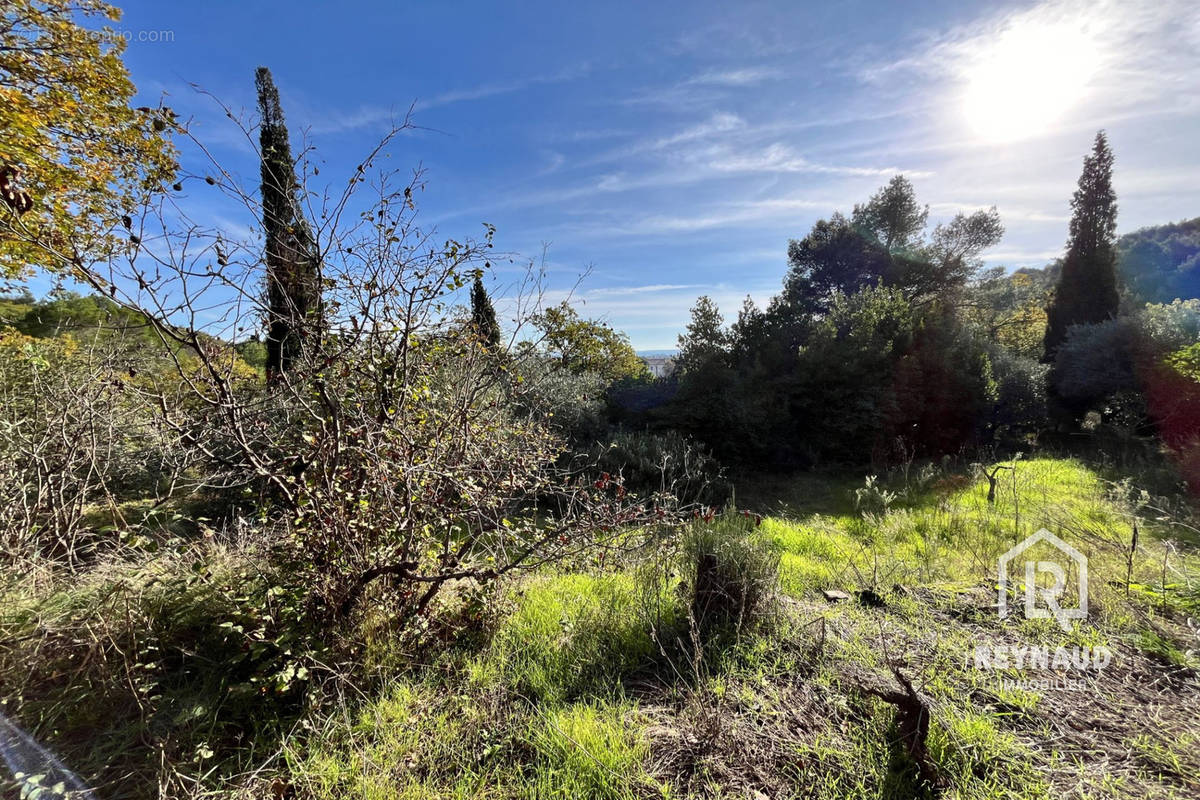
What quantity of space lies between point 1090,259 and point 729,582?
73.0 feet

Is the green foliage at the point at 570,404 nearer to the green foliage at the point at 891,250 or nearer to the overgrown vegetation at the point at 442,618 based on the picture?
the overgrown vegetation at the point at 442,618

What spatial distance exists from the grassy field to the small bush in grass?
33 mm

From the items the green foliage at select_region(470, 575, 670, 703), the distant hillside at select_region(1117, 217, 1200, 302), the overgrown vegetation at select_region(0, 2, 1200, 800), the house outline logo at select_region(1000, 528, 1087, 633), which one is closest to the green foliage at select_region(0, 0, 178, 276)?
the overgrown vegetation at select_region(0, 2, 1200, 800)

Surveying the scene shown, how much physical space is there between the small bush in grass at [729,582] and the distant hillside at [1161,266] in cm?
2437

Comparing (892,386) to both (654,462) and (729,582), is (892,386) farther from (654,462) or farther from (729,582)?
(729,582)

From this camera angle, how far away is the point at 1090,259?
621 inches

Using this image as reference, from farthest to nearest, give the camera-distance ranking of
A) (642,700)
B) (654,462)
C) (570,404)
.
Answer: (570,404), (654,462), (642,700)

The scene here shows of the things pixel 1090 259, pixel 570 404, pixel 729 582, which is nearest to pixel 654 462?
pixel 570 404

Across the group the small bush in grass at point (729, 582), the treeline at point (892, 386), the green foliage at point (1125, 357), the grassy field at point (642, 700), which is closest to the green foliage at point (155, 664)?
the grassy field at point (642, 700)

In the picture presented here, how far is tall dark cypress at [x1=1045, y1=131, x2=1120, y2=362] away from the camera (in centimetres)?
1530

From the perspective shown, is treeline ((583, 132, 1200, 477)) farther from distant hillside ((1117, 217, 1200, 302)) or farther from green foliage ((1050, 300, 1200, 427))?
distant hillside ((1117, 217, 1200, 302))

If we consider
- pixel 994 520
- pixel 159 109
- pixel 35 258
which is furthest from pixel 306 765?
pixel 994 520

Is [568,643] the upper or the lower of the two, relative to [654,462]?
lower

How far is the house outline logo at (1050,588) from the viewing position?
105 inches
